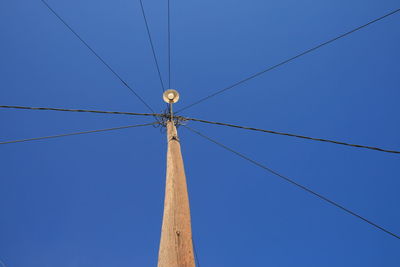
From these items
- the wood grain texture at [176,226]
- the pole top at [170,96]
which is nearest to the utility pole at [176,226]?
the wood grain texture at [176,226]

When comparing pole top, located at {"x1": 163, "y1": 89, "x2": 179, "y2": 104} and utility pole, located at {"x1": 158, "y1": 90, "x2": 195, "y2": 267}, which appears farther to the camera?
pole top, located at {"x1": 163, "y1": 89, "x2": 179, "y2": 104}

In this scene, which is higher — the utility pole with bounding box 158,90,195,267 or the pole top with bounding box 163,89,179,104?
the pole top with bounding box 163,89,179,104

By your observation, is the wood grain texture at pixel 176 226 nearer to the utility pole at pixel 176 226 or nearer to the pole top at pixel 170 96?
the utility pole at pixel 176 226

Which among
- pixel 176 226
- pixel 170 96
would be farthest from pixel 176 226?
pixel 170 96

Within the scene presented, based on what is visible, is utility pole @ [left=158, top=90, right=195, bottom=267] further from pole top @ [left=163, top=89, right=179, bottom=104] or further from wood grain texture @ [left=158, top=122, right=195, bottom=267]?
pole top @ [left=163, top=89, right=179, bottom=104]

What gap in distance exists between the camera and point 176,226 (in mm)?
2326

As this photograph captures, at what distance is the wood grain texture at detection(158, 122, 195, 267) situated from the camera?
2102mm

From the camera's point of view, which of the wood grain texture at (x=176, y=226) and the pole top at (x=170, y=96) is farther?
the pole top at (x=170, y=96)

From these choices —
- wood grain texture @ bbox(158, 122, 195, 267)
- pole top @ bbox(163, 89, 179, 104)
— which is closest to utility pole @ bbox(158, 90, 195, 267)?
wood grain texture @ bbox(158, 122, 195, 267)

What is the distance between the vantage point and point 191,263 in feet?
6.90

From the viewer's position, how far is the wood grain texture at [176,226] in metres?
2.10

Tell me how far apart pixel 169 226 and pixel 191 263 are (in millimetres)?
402

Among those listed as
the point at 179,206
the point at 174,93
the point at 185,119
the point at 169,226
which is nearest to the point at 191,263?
the point at 169,226

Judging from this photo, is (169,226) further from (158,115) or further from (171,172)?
(158,115)
